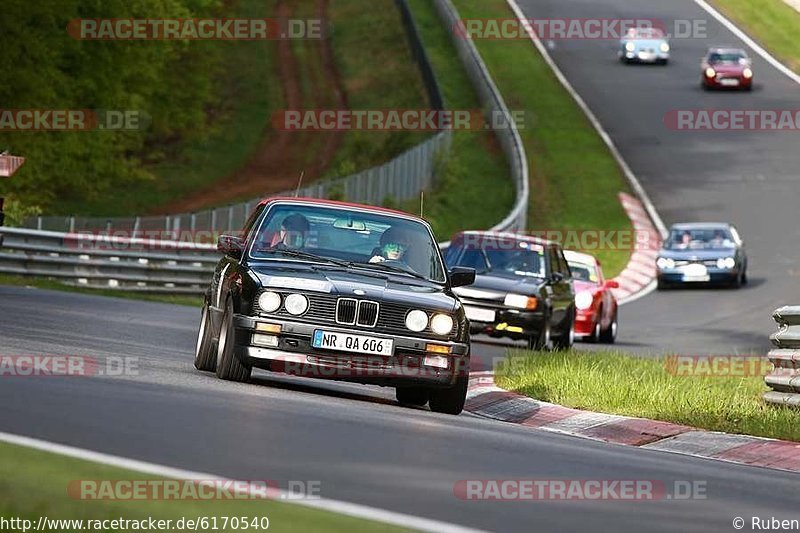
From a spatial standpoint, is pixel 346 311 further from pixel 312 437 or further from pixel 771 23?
pixel 771 23

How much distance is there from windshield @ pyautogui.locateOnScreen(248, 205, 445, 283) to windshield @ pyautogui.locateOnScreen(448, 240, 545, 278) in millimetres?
10172

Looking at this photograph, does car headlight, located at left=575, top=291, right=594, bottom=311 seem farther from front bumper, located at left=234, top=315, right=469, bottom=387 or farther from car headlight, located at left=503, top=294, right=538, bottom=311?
front bumper, located at left=234, top=315, right=469, bottom=387

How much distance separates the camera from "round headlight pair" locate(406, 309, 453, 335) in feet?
46.0

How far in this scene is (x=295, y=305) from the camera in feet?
45.7

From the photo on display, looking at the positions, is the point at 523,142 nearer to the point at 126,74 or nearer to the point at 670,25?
the point at 126,74

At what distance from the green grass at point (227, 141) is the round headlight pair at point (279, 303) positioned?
41.1m

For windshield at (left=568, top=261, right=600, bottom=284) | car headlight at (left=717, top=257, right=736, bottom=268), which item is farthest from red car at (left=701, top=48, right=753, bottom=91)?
windshield at (left=568, top=261, right=600, bottom=284)

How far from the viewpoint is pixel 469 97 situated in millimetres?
60375

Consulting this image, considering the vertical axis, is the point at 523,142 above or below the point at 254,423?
above

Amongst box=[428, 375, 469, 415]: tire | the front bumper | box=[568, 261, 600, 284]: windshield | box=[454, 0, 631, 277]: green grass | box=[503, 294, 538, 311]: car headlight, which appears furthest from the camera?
box=[454, 0, 631, 277]: green grass

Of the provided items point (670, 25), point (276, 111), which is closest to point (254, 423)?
point (276, 111)

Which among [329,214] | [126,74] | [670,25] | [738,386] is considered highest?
[670,25]

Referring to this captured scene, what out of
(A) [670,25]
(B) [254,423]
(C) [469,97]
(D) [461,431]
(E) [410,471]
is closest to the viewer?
(E) [410,471]

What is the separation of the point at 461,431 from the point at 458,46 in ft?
180
